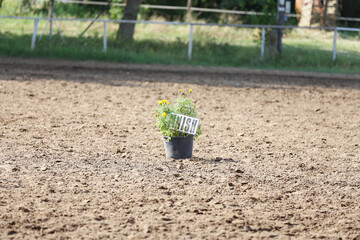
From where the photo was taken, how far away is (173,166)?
7.11 meters

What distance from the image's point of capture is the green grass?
17500 mm

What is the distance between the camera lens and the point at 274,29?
1848cm

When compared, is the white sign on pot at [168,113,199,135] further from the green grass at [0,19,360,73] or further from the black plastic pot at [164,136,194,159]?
the green grass at [0,19,360,73]

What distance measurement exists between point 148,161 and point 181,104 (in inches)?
32.8

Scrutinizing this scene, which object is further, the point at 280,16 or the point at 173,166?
the point at 280,16

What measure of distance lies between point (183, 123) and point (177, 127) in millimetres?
90

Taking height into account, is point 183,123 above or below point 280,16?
below

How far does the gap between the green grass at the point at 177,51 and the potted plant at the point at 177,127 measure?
10229 mm

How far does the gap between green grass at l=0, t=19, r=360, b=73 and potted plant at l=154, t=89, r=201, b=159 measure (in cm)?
1023

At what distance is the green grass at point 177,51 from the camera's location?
57.4ft

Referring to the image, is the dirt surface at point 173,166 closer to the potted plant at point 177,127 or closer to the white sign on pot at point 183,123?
the potted plant at point 177,127

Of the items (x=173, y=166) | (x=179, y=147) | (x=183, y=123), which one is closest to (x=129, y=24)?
(x=179, y=147)

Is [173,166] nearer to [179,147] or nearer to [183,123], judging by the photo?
[179,147]

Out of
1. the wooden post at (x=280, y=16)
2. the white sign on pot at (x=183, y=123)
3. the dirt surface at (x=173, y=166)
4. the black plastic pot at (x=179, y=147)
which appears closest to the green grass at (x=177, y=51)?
the wooden post at (x=280, y=16)
